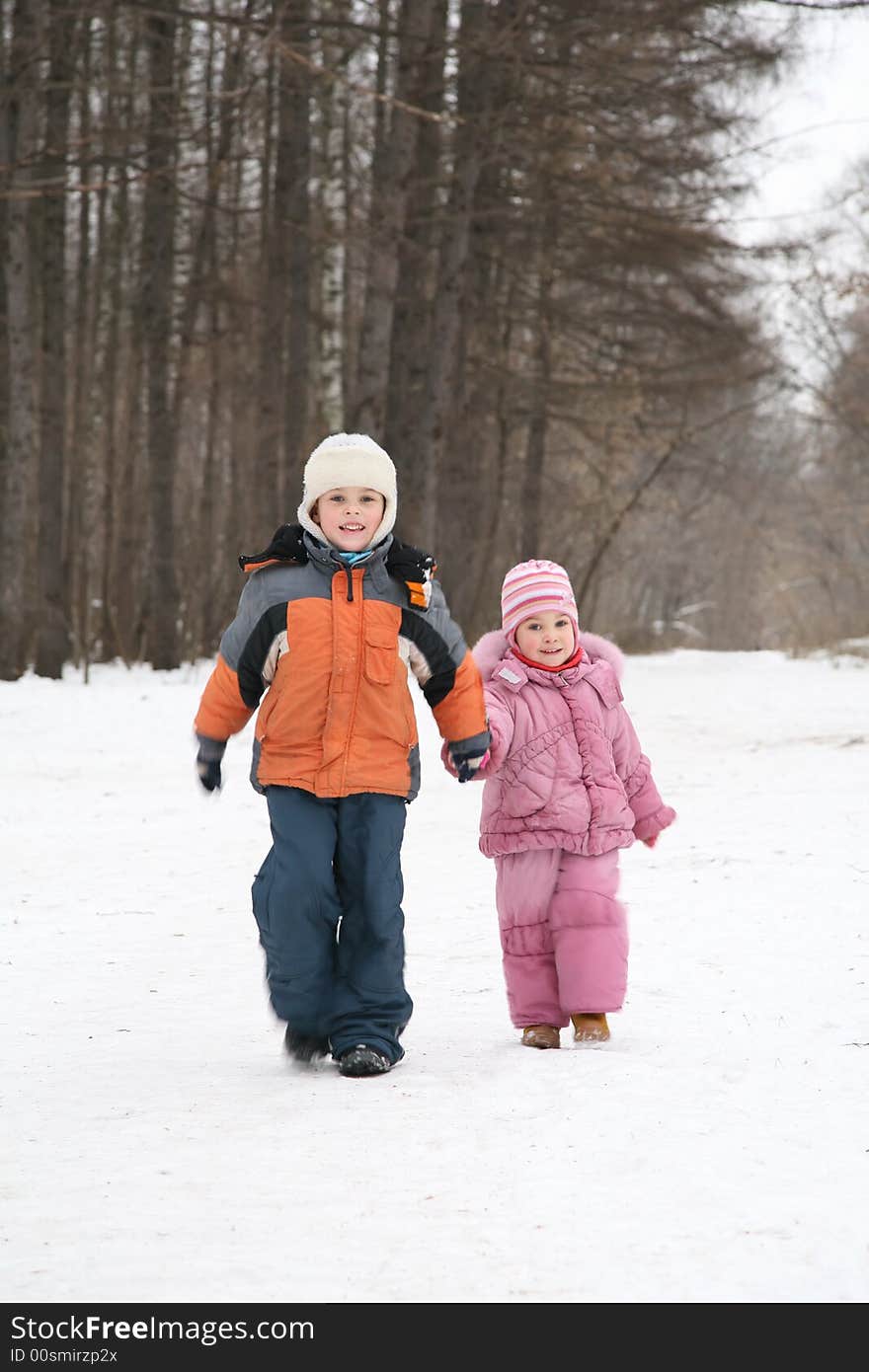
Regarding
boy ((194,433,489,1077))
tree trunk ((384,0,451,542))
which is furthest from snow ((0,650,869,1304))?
tree trunk ((384,0,451,542))

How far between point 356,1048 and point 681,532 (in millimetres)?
46652

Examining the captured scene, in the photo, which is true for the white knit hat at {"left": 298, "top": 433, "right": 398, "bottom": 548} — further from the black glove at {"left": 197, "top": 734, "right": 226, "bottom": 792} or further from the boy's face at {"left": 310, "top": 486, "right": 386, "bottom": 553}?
the black glove at {"left": 197, "top": 734, "right": 226, "bottom": 792}

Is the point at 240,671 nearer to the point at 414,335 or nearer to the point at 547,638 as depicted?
the point at 547,638

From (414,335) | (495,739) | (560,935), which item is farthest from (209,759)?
(414,335)

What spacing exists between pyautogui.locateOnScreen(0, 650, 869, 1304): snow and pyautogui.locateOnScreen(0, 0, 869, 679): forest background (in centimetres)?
492

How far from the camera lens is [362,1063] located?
13.9 ft

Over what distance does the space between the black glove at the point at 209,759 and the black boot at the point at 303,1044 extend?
0.73m

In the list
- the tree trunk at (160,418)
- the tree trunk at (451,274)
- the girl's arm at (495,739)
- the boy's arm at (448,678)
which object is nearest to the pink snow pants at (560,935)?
the girl's arm at (495,739)

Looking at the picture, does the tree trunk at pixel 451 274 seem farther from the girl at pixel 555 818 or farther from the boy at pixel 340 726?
the boy at pixel 340 726

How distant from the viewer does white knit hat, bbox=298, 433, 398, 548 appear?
4.34 m

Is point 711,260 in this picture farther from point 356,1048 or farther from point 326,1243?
point 326,1243

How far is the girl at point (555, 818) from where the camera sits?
451 cm

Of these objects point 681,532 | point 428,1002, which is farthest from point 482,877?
point 681,532

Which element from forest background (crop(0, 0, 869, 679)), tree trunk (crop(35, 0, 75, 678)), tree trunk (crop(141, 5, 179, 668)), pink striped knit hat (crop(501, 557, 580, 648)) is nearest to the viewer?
pink striped knit hat (crop(501, 557, 580, 648))
